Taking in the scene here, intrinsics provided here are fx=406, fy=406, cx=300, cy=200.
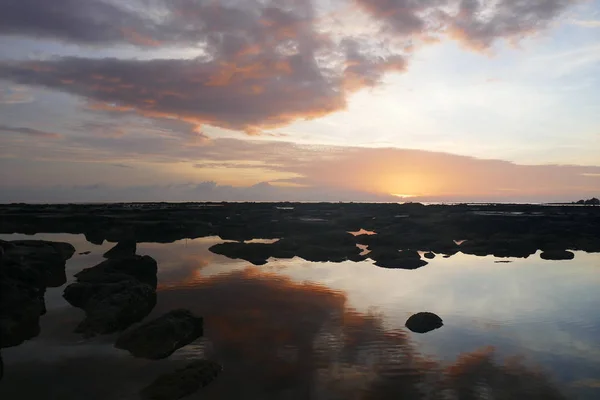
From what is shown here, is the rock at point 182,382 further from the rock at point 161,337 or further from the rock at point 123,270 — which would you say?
the rock at point 123,270

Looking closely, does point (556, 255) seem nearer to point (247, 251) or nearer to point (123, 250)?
point (247, 251)

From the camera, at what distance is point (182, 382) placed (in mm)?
12242

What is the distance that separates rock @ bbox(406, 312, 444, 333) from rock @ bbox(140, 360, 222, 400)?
9291 mm

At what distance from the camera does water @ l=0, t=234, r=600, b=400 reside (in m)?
12.7

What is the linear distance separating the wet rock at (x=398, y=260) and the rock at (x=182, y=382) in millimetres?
25504

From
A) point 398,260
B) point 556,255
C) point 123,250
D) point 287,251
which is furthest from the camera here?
point 287,251

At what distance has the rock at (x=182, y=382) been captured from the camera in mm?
11781

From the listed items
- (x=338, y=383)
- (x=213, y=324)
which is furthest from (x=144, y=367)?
(x=338, y=383)

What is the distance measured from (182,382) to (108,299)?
30.0ft

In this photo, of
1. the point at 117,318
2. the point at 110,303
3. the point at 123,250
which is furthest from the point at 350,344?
the point at 123,250

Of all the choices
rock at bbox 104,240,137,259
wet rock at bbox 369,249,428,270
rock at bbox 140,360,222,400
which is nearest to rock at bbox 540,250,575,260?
wet rock at bbox 369,249,428,270

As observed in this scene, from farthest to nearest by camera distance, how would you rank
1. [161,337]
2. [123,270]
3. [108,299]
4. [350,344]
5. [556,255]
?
1. [556,255]
2. [123,270]
3. [108,299]
4. [350,344]
5. [161,337]

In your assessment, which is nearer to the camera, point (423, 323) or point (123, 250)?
point (423, 323)

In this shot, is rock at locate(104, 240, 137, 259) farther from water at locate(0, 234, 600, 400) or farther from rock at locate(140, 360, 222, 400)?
rock at locate(140, 360, 222, 400)
